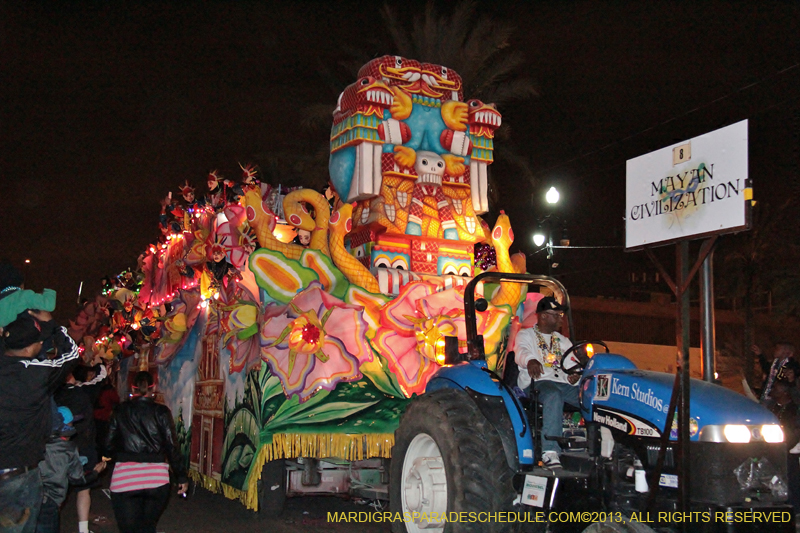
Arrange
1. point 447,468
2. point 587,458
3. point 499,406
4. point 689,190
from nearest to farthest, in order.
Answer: point 689,190 < point 587,458 < point 447,468 < point 499,406

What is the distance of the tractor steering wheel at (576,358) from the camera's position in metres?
5.69

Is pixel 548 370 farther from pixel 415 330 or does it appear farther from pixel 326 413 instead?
pixel 326 413

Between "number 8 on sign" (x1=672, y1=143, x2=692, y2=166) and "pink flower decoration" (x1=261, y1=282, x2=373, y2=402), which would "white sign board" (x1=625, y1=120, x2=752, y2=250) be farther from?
"pink flower decoration" (x1=261, y1=282, x2=373, y2=402)

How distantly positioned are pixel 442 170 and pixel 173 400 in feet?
17.2

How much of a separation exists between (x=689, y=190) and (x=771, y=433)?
151 cm

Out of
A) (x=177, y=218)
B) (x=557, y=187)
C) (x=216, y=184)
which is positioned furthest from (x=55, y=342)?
(x=557, y=187)

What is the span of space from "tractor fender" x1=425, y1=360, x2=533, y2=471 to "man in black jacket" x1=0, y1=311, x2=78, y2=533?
286 centimetres

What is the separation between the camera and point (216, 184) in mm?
11508

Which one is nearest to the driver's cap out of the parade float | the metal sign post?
the metal sign post

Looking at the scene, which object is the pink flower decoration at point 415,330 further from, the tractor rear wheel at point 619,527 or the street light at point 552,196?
the street light at point 552,196

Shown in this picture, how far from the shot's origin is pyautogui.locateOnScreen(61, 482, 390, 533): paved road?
312 inches

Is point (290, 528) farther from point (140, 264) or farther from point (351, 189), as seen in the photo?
point (140, 264)

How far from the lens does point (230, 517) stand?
8648mm

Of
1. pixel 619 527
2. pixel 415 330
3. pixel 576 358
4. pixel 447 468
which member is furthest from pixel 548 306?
pixel 415 330
